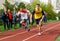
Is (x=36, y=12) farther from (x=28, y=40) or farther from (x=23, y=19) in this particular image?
(x=23, y=19)

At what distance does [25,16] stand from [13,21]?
199 centimetres

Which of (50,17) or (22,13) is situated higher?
(22,13)

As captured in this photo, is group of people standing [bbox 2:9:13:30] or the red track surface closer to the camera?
the red track surface

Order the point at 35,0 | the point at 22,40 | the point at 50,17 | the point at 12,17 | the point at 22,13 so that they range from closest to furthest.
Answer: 1. the point at 22,40
2. the point at 22,13
3. the point at 12,17
4. the point at 50,17
5. the point at 35,0

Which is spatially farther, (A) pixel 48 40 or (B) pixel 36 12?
(B) pixel 36 12

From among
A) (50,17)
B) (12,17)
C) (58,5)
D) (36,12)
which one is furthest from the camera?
(58,5)

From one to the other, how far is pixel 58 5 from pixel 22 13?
124243 millimetres

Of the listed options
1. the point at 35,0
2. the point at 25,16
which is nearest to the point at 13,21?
the point at 25,16

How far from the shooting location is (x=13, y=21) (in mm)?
26203

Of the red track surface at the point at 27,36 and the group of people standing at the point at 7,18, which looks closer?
the red track surface at the point at 27,36

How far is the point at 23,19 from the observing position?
24547 mm

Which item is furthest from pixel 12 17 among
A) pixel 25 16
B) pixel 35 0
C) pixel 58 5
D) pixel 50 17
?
pixel 58 5

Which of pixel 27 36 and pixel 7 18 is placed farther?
pixel 7 18

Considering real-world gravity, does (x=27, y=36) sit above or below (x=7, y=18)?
below
